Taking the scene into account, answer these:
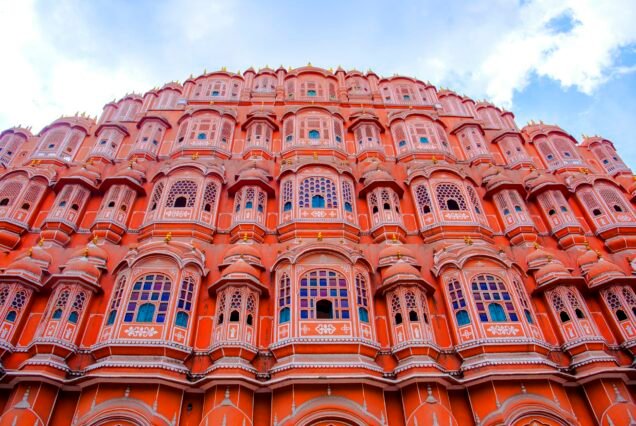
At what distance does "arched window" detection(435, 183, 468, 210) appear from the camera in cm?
2062

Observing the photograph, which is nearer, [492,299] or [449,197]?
[492,299]

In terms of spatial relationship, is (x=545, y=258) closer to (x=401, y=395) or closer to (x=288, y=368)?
(x=401, y=395)

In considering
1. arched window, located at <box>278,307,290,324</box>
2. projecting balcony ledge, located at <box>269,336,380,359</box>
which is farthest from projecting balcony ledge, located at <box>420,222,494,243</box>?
arched window, located at <box>278,307,290,324</box>

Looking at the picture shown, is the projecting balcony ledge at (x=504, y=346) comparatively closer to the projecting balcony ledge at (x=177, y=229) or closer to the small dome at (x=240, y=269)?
the small dome at (x=240, y=269)

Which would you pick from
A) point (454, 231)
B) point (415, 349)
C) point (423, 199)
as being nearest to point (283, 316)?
point (415, 349)

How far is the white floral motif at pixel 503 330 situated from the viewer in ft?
49.9

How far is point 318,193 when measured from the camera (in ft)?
67.6

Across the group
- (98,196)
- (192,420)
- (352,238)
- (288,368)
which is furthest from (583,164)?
(98,196)

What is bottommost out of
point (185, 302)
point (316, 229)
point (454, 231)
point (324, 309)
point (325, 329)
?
point (325, 329)

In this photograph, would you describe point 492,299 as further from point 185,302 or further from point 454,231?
point 185,302

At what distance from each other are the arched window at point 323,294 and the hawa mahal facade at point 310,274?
0.07 meters

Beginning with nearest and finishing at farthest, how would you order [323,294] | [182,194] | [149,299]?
[149,299] < [323,294] < [182,194]

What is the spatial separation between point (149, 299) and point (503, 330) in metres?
11.9

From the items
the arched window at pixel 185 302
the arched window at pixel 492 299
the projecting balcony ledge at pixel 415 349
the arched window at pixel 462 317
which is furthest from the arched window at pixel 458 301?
the arched window at pixel 185 302
